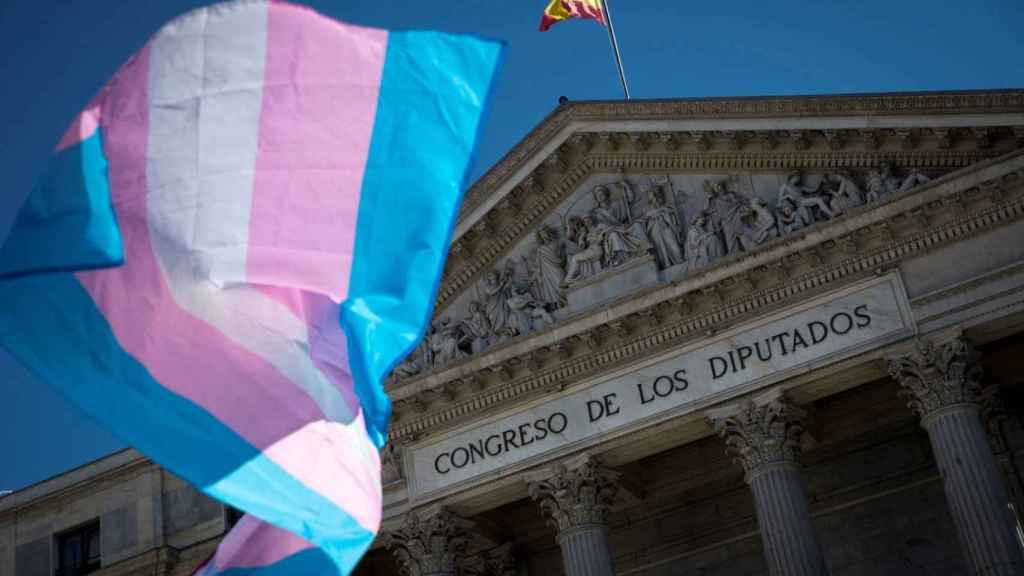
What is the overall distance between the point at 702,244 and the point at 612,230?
6.87 feet

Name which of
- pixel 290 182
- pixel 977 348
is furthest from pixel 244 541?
pixel 977 348

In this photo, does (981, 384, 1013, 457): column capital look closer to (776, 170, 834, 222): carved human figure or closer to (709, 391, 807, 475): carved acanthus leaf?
(709, 391, 807, 475): carved acanthus leaf

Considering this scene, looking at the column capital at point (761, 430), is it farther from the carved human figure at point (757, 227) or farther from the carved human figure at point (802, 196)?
the carved human figure at point (802, 196)

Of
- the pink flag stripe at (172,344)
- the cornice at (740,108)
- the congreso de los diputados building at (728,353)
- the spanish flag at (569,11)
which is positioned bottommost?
the pink flag stripe at (172,344)

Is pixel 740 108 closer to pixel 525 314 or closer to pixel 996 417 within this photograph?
pixel 525 314

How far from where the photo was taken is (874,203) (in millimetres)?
24094

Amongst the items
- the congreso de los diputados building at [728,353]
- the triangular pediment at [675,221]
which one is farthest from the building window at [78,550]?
the triangular pediment at [675,221]

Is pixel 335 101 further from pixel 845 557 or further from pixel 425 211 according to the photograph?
pixel 845 557

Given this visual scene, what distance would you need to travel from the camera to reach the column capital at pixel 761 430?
24016mm

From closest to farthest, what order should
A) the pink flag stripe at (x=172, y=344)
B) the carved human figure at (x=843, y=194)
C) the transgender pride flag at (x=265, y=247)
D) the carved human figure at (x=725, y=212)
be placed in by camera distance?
the transgender pride flag at (x=265, y=247) < the pink flag stripe at (x=172, y=344) < the carved human figure at (x=843, y=194) < the carved human figure at (x=725, y=212)

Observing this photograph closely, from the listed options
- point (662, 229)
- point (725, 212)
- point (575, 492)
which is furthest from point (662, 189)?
point (575, 492)

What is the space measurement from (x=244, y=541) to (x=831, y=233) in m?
13.5

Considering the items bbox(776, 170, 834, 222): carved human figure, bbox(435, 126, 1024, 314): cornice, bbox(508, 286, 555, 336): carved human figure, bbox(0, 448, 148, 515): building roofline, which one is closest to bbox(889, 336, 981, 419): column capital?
bbox(776, 170, 834, 222): carved human figure

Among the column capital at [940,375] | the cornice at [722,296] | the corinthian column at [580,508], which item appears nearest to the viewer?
the column capital at [940,375]
